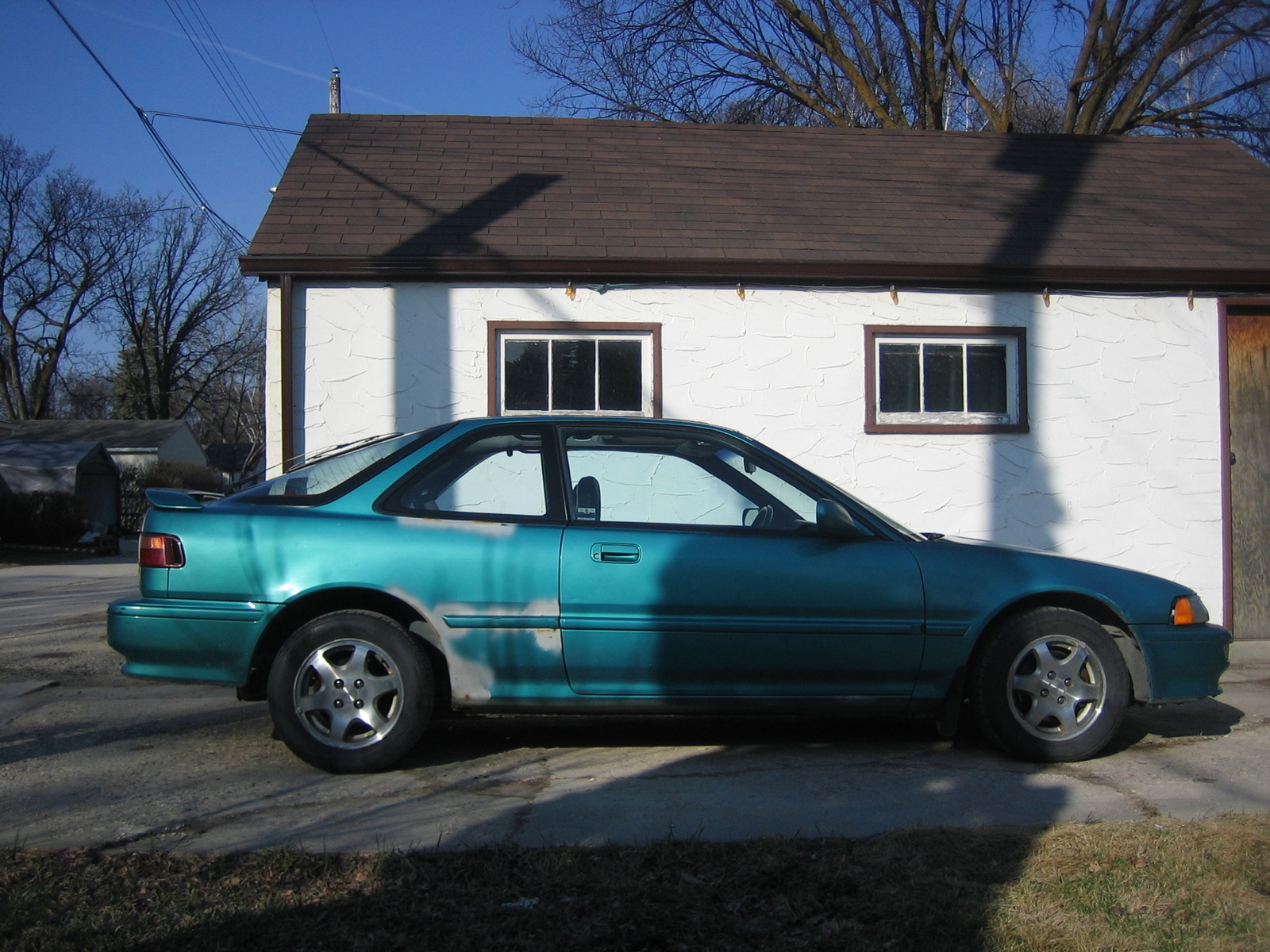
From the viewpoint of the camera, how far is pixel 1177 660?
482cm

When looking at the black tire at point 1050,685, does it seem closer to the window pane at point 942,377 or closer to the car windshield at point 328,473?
the car windshield at point 328,473

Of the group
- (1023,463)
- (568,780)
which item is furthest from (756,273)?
(568,780)

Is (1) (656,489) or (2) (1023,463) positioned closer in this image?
(1) (656,489)

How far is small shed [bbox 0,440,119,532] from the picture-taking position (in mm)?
27062

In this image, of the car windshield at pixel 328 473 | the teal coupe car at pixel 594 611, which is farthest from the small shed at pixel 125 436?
the teal coupe car at pixel 594 611

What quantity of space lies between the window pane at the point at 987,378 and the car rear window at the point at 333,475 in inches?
197

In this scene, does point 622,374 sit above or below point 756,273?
below

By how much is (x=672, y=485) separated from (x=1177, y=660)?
234 centimetres

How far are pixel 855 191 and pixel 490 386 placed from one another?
12.5 ft

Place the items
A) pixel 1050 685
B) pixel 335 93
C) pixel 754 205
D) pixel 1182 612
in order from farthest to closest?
pixel 335 93 < pixel 754 205 < pixel 1182 612 < pixel 1050 685

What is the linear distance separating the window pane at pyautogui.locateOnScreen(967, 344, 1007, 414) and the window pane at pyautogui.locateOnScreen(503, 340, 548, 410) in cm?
328

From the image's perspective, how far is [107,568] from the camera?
16719 mm

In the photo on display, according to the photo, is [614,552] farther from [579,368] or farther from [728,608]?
[579,368]

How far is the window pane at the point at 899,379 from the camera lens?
27.7 ft
